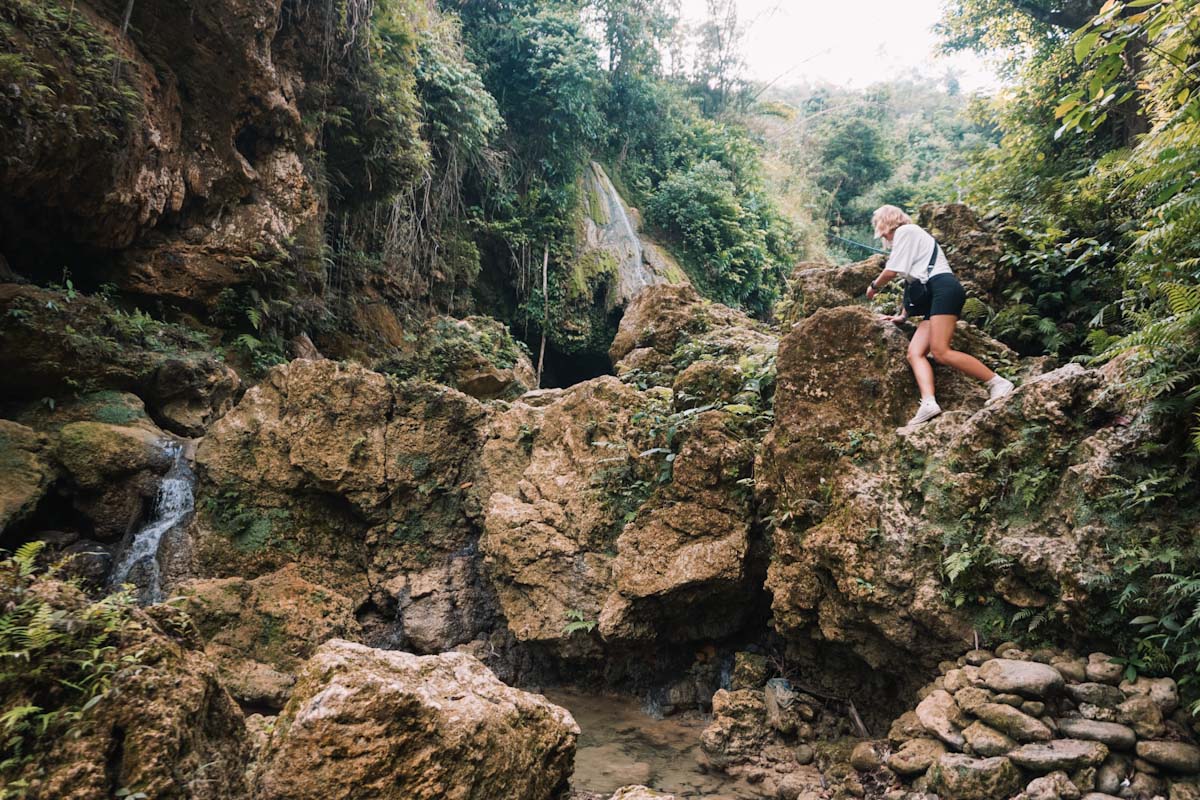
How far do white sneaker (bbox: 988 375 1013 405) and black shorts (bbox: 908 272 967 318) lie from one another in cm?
62

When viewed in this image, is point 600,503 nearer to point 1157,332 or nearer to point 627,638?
point 627,638

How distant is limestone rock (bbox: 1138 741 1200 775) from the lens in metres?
3.33

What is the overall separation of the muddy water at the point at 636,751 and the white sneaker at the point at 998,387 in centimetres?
370

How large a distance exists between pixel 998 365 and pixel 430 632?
6625 millimetres

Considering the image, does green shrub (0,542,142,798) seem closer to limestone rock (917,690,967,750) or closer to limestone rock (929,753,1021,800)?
limestone rock (929,753,1021,800)

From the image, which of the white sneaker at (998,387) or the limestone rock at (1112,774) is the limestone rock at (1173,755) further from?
the white sneaker at (998,387)

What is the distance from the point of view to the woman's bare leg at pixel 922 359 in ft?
17.7

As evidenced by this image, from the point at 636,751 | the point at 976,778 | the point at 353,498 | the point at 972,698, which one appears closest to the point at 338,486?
the point at 353,498

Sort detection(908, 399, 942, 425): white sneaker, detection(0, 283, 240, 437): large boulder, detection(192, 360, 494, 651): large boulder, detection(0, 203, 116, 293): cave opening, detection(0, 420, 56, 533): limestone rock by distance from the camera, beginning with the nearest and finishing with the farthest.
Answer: detection(908, 399, 942, 425): white sneaker → detection(0, 420, 56, 533): limestone rock → detection(192, 360, 494, 651): large boulder → detection(0, 283, 240, 437): large boulder → detection(0, 203, 116, 293): cave opening

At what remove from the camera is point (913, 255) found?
18.9 ft

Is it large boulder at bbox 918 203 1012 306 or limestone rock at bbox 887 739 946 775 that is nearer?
limestone rock at bbox 887 739 946 775

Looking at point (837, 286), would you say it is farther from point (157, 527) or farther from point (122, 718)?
point (157, 527)

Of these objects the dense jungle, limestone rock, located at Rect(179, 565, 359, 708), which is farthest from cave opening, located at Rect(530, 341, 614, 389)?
limestone rock, located at Rect(179, 565, 359, 708)

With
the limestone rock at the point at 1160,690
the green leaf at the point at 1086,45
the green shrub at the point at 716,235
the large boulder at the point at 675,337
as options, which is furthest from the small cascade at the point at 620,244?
the green leaf at the point at 1086,45
